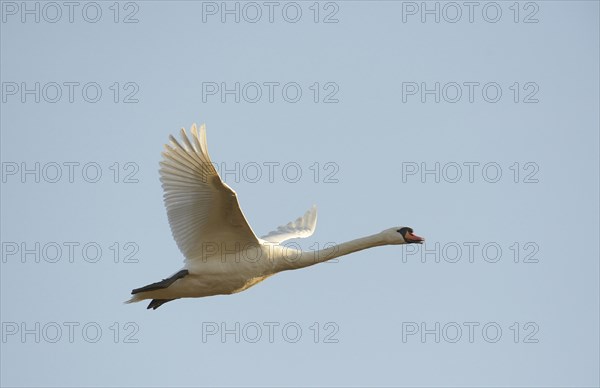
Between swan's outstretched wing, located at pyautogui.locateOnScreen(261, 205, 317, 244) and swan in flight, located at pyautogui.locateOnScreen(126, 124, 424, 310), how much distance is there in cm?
352

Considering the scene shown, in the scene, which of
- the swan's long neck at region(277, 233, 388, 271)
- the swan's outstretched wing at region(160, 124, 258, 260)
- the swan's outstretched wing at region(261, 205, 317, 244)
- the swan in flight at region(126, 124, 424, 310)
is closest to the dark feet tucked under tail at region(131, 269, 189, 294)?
the swan in flight at region(126, 124, 424, 310)

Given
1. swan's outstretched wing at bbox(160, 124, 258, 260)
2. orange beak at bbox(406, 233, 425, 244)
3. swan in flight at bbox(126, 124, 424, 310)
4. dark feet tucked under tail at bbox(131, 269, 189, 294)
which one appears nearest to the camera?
swan's outstretched wing at bbox(160, 124, 258, 260)

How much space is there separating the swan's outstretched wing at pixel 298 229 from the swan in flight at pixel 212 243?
3.52 meters

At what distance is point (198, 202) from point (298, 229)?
5539 millimetres

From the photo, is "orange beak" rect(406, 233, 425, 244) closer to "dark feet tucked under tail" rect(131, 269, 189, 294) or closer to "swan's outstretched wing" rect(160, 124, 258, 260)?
"swan's outstretched wing" rect(160, 124, 258, 260)

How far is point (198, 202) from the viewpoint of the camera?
1945cm

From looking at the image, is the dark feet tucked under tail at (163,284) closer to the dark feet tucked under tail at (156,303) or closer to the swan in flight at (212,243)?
the swan in flight at (212,243)

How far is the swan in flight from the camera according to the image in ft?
63.2

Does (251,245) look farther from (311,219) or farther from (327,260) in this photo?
(311,219)

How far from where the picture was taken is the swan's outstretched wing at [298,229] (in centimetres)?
2400

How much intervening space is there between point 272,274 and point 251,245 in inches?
26.1

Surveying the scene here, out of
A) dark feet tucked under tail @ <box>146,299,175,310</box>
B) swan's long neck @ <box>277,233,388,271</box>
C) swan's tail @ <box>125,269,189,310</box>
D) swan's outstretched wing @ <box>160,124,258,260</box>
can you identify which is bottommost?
dark feet tucked under tail @ <box>146,299,175,310</box>

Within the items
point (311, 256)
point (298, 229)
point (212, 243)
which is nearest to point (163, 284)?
point (212, 243)

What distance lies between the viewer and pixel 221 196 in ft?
62.8
